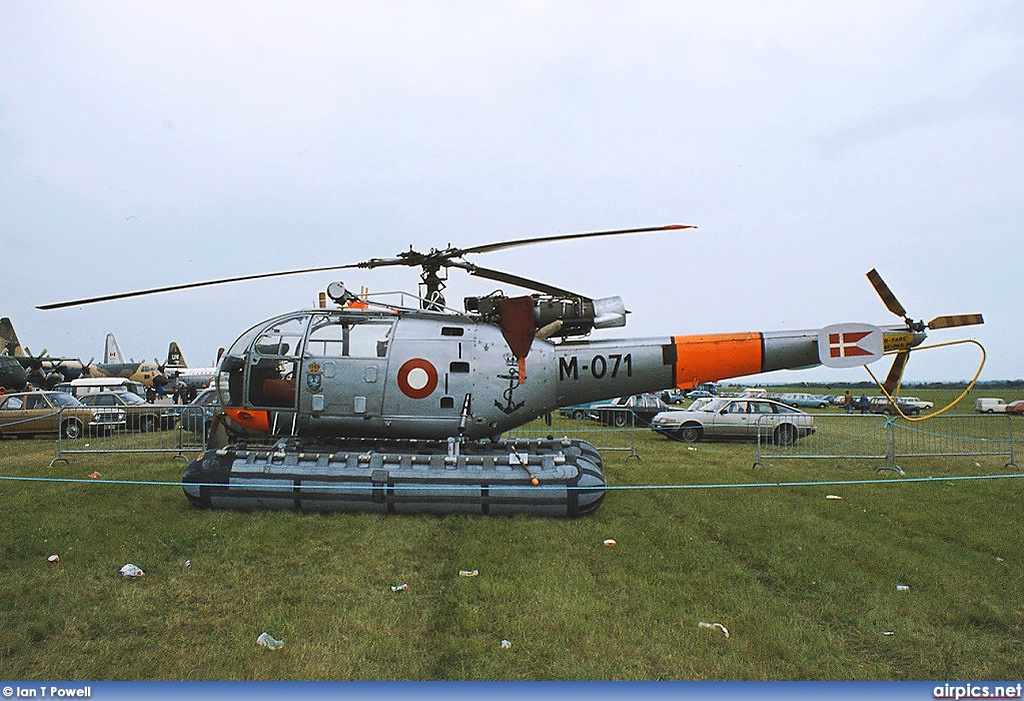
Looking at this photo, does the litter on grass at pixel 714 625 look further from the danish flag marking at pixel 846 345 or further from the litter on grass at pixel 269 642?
the danish flag marking at pixel 846 345

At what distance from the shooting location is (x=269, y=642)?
4.59 metres

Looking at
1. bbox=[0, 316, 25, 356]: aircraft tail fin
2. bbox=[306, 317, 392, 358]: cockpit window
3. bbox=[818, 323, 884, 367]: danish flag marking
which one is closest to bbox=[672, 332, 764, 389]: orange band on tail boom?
bbox=[818, 323, 884, 367]: danish flag marking

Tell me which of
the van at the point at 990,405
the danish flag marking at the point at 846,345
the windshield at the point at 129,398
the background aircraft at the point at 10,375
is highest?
the danish flag marking at the point at 846,345

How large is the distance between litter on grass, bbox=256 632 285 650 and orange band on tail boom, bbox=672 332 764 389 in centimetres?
677

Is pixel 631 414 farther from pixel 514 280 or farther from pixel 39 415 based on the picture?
pixel 39 415

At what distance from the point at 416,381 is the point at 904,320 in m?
6.86

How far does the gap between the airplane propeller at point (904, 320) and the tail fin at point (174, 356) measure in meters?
60.6

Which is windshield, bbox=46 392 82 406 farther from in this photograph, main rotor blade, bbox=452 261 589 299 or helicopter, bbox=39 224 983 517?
main rotor blade, bbox=452 261 589 299

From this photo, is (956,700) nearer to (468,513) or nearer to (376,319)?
(468,513)

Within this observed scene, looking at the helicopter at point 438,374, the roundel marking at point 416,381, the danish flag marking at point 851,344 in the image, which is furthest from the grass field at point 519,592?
the danish flag marking at point 851,344

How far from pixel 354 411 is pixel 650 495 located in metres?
4.62

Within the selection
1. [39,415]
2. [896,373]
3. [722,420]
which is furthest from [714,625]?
[39,415]

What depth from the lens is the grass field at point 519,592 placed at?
14.3 ft

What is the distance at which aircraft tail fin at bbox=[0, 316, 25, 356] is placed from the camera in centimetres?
3831
